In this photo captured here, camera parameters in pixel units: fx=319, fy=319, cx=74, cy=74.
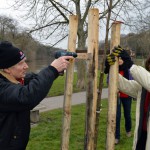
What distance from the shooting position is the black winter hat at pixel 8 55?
2.53 meters

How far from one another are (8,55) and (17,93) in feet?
1.14

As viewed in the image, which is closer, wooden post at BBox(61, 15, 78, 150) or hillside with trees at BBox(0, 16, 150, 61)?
wooden post at BBox(61, 15, 78, 150)

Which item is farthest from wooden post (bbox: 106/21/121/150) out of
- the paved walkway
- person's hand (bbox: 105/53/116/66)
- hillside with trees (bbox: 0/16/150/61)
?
the paved walkway

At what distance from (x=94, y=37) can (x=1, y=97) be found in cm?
125

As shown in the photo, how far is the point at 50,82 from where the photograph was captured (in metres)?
2.44

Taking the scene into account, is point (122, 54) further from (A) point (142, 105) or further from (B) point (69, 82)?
(B) point (69, 82)

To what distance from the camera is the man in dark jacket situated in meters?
2.39

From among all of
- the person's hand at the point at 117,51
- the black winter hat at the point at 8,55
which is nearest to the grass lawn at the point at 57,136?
the person's hand at the point at 117,51

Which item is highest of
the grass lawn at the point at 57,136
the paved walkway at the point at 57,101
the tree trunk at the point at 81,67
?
the tree trunk at the point at 81,67

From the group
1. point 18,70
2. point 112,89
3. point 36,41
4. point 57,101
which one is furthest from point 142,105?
point 36,41

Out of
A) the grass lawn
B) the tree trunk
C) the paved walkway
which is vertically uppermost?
the tree trunk

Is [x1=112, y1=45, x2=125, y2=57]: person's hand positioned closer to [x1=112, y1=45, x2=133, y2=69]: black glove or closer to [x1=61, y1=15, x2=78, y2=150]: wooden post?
[x1=112, y1=45, x2=133, y2=69]: black glove

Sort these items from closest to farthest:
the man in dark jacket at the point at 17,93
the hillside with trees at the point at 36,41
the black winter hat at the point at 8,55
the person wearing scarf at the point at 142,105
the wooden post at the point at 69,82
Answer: the man in dark jacket at the point at 17,93 < the black winter hat at the point at 8,55 < the person wearing scarf at the point at 142,105 < the wooden post at the point at 69,82 < the hillside with trees at the point at 36,41

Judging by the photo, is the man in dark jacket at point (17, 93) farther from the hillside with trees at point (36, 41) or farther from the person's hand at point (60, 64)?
the hillside with trees at point (36, 41)
